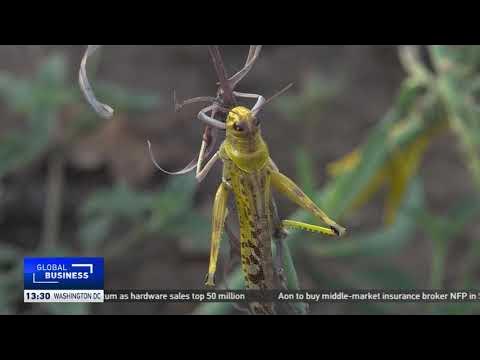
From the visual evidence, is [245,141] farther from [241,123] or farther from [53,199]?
[53,199]

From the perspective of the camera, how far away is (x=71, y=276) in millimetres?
1275

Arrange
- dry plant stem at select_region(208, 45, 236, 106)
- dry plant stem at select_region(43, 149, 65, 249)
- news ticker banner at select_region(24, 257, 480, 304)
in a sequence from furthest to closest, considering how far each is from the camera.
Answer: dry plant stem at select_region(43, 149, 65, 249), news ticker banner at select_region(24, 257, 480, 304), dry plant stem at select_region(208, 45, 236, 106)

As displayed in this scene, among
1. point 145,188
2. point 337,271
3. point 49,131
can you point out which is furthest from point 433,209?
point 49,131

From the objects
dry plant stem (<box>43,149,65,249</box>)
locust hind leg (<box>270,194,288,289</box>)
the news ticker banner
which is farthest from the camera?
dry plant stem (<box>43,149,65,249</box>)

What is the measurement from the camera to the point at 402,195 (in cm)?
181

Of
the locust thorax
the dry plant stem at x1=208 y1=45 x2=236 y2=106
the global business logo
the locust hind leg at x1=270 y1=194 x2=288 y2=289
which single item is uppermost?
the global business logo

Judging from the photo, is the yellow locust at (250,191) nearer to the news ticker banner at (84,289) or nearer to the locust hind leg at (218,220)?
the locust hind leg at (218,220)

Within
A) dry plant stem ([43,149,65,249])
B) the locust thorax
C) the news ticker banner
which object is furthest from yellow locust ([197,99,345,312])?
dry plant stem ([43,149,65,249])

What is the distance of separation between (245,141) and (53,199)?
52.0 inches

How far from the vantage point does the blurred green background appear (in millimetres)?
1592

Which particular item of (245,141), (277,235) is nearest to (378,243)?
(277,235)

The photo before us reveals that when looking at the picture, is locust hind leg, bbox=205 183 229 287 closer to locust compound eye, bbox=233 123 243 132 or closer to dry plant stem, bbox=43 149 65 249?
locust compound eye, bbox=233 123 243 132

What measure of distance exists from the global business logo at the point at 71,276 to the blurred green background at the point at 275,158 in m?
0.14

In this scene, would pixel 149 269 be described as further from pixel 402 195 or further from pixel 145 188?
pixel 402 195
